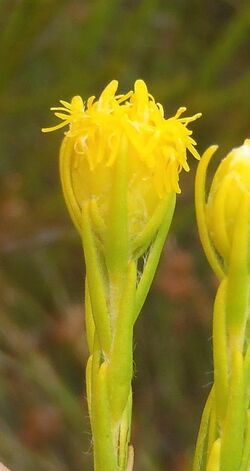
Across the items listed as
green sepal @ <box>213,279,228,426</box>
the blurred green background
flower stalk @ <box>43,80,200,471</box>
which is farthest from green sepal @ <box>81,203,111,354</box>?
the blurred green background

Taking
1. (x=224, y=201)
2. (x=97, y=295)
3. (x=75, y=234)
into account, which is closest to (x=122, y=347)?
(x=97, y=295)

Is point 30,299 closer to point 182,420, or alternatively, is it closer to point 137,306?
point 182,420

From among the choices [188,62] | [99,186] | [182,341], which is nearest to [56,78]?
[188,62]

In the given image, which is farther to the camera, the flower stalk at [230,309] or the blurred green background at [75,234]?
the blurred green background at [75,234]

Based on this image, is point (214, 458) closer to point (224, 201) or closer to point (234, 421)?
point (234, 421)

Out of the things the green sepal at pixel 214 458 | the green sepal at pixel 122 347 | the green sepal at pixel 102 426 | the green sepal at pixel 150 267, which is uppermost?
the green sepal at pixel 150 267

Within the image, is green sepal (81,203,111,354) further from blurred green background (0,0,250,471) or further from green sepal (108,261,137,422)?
blurred green background (0,0,250,471)

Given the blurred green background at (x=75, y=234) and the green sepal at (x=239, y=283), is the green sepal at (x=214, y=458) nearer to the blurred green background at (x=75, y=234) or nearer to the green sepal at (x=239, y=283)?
the green sepal at (x=239, y=283)

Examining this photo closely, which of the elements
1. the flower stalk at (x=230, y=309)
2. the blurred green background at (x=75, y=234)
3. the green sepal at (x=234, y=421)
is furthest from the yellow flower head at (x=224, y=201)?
the blurred green background at (x=75, y=234)
